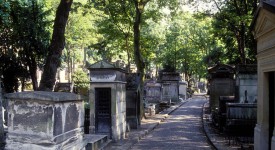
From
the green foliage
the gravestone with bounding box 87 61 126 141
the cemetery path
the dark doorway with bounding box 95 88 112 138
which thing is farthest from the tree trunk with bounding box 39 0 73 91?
the green foliage

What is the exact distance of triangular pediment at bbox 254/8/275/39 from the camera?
862 cm

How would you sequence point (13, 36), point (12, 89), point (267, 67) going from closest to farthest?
point (267, 67) < point (13, 36) < point (12, 89)

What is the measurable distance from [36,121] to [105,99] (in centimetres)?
749

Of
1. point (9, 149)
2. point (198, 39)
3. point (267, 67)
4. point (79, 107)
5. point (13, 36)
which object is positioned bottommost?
point (9, 149)

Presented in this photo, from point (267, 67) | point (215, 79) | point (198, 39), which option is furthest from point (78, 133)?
point (198, 39)

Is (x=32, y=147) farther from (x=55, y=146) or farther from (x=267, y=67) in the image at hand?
(x=267, y=67)

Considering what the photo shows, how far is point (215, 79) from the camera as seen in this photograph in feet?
74.9

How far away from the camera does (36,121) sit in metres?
5.45

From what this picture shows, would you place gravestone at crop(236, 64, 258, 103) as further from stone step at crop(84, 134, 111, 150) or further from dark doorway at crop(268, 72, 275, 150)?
stone step at crop(84, 134, 111, 150)

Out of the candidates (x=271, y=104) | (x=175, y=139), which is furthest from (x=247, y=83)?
(x=271, y=104)

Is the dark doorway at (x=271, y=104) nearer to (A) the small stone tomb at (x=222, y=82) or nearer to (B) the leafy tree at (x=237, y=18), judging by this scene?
(B) the leafy tree at (x=237, y=18)

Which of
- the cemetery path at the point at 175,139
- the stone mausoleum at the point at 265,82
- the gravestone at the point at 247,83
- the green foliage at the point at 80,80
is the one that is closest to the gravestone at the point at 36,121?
the stone mausoleum at the point at 265,82

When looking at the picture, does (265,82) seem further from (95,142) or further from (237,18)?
(237,18)

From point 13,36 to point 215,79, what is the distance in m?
13.0
